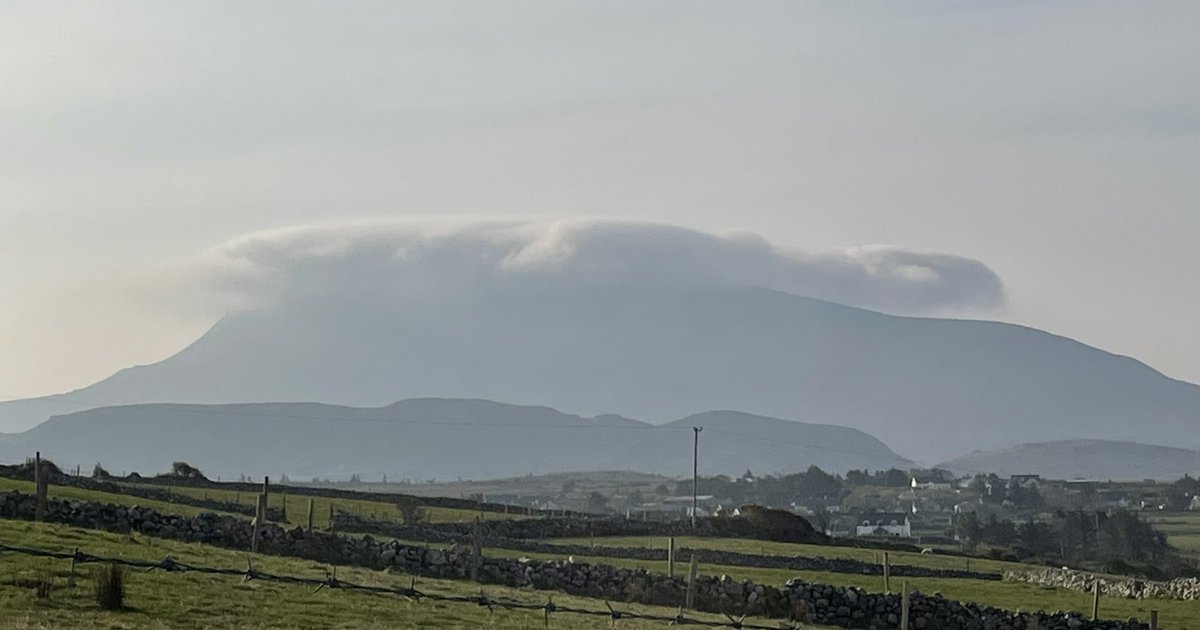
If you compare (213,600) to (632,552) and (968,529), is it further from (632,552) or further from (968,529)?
(968,529)

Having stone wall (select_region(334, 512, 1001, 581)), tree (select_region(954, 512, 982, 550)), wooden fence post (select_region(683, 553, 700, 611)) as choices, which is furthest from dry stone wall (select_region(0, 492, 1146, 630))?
tree (select_region(954, 512, 982, 550))

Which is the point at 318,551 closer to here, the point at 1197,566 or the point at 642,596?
the point at 642,596

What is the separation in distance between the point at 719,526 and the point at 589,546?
25.9m

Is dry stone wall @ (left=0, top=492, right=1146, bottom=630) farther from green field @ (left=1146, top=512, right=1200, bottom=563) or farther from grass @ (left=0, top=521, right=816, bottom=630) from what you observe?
green field @ (left=1146, top=512, right=1200, bottom=563)

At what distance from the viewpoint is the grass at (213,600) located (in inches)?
1077

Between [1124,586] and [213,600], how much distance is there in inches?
1859

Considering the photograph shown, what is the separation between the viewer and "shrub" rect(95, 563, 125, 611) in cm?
2795

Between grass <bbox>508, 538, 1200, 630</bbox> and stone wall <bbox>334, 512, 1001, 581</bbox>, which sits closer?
grass <bbox>508, 538, 1200, 630</bbox>

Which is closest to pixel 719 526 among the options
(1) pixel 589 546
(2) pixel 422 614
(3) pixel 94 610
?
(1) pixel 589 546

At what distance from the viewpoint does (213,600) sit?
3034 cm

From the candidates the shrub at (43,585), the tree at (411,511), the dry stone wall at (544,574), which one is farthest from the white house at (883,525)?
the shrub at (43,585)

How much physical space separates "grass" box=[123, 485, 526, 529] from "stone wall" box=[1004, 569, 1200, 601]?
77.6 feet

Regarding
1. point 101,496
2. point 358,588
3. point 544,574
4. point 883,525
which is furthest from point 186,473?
point 883,525

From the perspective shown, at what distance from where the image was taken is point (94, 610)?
2753 cm
